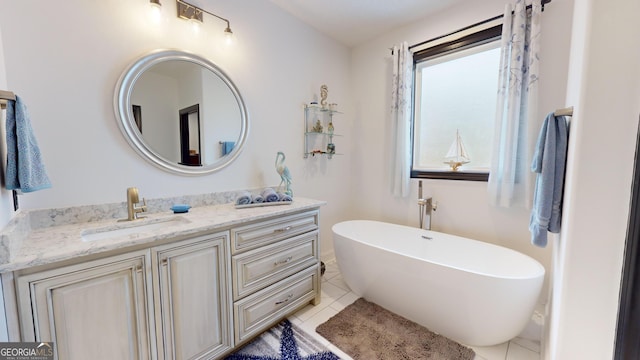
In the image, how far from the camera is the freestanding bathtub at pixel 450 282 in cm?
142

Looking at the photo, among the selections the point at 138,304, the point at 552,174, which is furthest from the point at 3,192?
the point at 552,174

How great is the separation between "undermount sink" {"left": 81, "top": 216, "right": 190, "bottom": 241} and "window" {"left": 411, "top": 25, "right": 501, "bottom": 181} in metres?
2.28

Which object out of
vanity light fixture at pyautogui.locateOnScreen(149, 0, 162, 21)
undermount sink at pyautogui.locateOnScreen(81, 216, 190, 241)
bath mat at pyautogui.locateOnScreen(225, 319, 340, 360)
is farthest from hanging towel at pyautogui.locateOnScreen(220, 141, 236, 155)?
bath mat at pyautogui.locateOnScreen(225, 319, 340, 360)

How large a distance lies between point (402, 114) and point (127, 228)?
2466 mm

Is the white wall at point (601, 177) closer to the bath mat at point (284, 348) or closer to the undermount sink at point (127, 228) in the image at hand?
the bath mat at point (284, 348)

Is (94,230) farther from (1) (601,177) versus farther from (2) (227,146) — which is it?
(1) (601,177)

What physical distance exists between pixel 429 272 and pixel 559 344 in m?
0.73

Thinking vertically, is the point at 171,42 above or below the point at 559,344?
above

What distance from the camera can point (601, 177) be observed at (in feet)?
2.53

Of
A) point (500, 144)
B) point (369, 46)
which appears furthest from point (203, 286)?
point (369, 46)

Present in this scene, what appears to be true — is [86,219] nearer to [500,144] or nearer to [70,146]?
[70,146]

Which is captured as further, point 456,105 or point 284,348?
point 456,105

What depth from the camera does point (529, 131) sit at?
1858mm

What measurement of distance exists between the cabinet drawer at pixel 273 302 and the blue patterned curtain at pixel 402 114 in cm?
132
